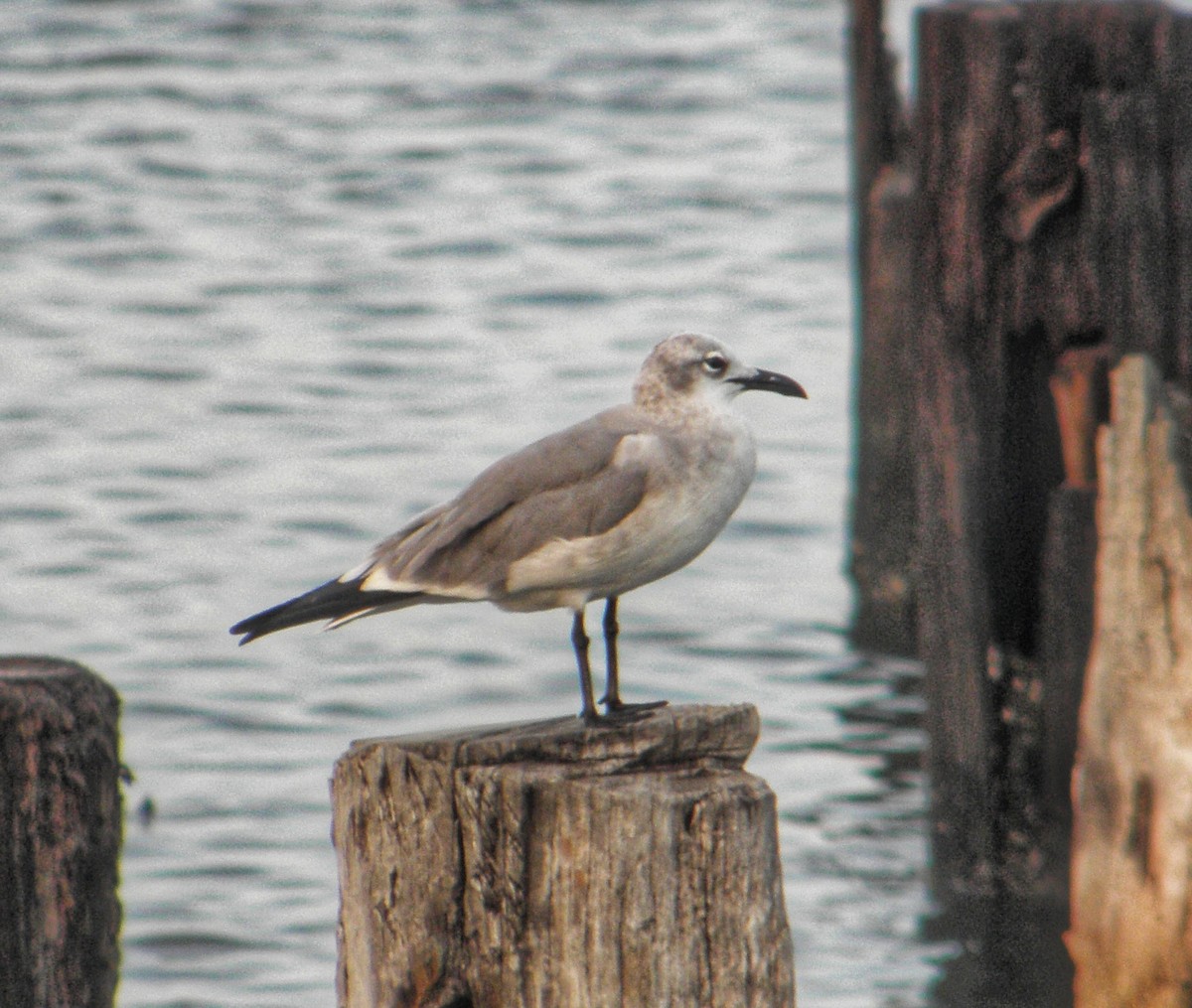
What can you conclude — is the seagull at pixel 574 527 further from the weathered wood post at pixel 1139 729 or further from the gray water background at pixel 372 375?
the gray water background at pixel 372 375

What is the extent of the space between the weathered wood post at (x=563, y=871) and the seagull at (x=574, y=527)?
24.8 inches

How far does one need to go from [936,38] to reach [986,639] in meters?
1.77

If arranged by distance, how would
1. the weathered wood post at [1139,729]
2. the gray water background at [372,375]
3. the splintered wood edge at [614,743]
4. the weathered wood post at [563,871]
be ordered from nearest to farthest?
the weathered wood post at [563,871] → the splintered wood edge at [614,743] → the weathered wood post at [1139,729] → the gray water background at [372,375]

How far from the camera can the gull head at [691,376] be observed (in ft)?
16.5

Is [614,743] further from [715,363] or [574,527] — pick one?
[715,363]

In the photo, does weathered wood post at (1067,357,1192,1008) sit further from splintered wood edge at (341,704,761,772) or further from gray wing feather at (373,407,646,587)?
splintered wood edge at (341,704,761,772)

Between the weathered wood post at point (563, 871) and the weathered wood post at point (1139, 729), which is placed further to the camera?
the weathered wood post at point (1139, 729)

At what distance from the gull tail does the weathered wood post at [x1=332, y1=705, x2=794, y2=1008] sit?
565 millimetres

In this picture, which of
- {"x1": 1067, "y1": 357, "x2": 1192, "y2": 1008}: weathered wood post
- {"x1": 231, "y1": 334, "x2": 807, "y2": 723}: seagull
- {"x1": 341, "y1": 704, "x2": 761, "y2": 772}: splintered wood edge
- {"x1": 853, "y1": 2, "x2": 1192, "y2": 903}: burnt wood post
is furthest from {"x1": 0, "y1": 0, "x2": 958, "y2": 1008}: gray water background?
{"x1": 341, "y1": 704, "x2": 761, "y2": 772}: splintered wood edge

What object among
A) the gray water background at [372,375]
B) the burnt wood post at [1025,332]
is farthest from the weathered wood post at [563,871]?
the gray water background at [372,375]

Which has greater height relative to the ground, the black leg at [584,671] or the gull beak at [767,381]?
the gull beak at [767,381]

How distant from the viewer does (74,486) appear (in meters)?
11.8

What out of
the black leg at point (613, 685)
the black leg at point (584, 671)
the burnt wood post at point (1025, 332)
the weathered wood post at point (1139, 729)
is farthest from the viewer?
the burnt wood post at point (1025, 332)

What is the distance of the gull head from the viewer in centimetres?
504
